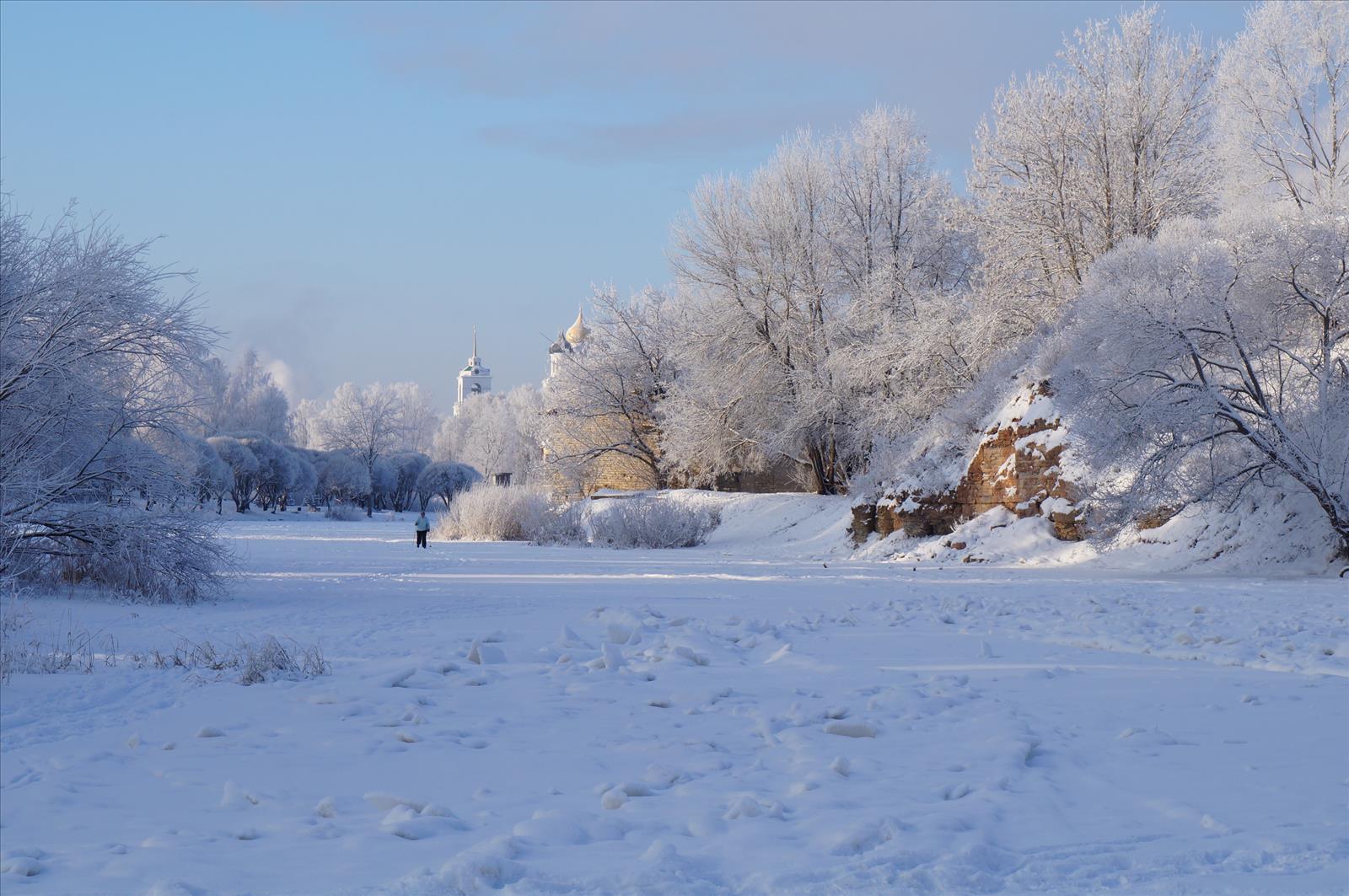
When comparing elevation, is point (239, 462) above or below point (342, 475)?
above

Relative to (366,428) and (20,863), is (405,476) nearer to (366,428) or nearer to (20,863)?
(366,428)

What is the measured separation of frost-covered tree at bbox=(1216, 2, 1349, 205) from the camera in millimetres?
29562

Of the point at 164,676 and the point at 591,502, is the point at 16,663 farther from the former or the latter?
the point at 591,502

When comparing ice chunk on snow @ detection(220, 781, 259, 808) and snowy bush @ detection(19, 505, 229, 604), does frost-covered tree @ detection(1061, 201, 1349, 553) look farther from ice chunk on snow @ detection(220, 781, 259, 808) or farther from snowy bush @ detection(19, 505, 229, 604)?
ice chunk on snow @ detection(220, 781, 259, 808)

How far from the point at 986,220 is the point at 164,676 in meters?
23.7

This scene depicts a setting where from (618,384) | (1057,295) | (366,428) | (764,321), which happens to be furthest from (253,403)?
(1057,295)

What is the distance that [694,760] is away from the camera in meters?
4.66

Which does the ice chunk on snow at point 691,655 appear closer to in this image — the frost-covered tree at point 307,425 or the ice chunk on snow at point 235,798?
the ice chunk on snow at point 235,798

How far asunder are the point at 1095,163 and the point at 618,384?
56.8ft

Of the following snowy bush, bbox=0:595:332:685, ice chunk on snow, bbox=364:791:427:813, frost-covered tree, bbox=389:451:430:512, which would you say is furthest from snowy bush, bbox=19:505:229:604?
frost-covered tree, bbox=389:451:430:512

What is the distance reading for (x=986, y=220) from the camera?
26.4 m

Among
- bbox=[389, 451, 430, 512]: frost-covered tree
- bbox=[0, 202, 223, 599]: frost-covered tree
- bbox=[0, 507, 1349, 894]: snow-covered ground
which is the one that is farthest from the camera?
bbox=[389, 451, 430, 512]: frost-covered tree

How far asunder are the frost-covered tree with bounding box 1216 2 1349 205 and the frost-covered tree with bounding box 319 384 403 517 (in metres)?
49.6

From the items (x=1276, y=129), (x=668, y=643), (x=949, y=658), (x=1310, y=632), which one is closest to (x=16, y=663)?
(x=668, y=643)
